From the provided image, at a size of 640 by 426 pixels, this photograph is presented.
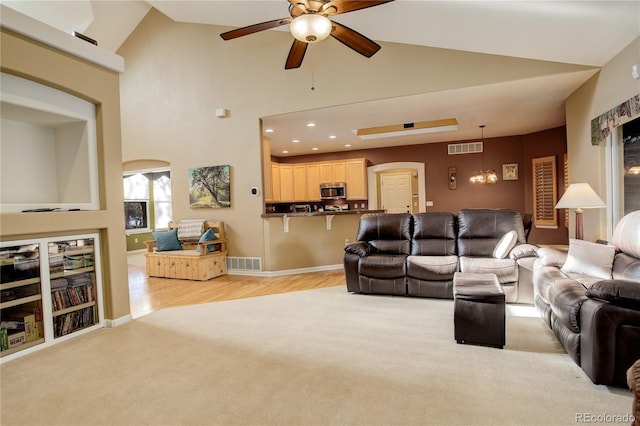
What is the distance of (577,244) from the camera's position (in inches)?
120

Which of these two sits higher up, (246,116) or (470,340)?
(246,116)

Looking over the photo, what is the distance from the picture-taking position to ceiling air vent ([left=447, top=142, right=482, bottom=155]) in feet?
25.1

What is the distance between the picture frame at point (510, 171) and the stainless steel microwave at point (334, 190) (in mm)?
3669

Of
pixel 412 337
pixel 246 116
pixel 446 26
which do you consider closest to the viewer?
pixel 412 337

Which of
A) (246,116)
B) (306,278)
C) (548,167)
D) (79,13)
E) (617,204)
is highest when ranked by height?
(79,13)

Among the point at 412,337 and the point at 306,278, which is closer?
the point at 412,337

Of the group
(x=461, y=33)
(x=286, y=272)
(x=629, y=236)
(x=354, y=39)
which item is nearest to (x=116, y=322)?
(x=286, y=272)

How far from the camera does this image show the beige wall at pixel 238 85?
173 inches

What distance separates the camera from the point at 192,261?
5340 millimetres

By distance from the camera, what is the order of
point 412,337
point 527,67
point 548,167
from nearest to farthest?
point 412,337, point 527,67, point 548,167

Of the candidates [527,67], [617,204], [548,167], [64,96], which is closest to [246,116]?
[64,96]

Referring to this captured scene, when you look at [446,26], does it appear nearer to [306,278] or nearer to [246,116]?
[246,116]

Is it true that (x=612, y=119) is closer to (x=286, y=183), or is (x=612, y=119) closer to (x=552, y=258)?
(x=552, y=258)

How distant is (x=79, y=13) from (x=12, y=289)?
5.08m
